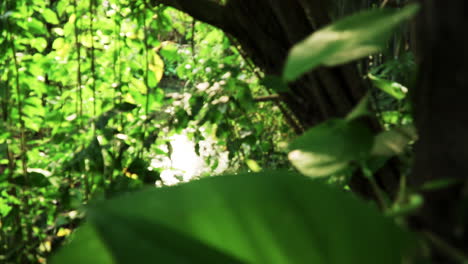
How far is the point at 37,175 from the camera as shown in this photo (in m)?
1.03

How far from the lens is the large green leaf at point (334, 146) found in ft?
0.80

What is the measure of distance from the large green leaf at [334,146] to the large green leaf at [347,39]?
0.15 ft

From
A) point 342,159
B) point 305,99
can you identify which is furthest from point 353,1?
point 342,159

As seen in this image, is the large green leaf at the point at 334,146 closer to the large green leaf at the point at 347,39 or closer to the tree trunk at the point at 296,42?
the large green leaf at the point at 347,39

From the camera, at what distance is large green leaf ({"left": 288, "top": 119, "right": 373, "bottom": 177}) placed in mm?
244

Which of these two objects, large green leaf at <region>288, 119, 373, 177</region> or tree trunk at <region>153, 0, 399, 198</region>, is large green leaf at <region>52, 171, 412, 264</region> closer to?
large green leaf at <region>288, 119, 373, 177</region>

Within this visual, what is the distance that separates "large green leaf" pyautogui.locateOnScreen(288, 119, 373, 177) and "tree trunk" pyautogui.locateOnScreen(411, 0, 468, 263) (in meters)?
0.05

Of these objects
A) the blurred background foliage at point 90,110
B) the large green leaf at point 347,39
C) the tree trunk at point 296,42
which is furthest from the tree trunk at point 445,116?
the blurred background foliage at point 90,110

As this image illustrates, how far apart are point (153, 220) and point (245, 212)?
0.04m

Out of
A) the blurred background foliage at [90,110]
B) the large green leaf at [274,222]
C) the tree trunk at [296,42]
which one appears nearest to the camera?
the large green leaf at [274,222]

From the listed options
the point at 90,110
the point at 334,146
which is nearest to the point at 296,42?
the point at 334,146

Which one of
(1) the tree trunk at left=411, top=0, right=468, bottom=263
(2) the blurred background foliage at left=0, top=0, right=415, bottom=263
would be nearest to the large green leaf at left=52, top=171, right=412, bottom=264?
(1) the tree trunk at left=411, top=0, right=468, bottom=263

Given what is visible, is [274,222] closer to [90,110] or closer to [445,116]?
[445,116]

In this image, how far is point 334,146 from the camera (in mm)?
249
